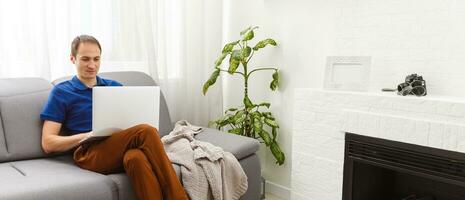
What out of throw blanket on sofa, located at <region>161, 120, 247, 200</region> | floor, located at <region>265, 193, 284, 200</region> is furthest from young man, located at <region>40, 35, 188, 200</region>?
floor, located at <region>265, 193, 284, 200</region>

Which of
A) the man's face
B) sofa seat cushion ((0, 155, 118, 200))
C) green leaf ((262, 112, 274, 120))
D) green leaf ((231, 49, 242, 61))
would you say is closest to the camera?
sofa seat cushion ((0, 155, 118, 200))

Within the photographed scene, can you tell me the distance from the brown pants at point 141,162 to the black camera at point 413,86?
1282 millimetres

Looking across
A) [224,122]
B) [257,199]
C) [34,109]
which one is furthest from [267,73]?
[34,109]

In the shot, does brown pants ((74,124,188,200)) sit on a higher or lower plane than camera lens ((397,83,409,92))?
lower

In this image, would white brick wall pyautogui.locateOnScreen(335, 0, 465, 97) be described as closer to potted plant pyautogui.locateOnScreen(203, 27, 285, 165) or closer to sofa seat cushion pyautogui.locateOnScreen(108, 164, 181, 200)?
potted plant pyautogui.locateOnScreen(203, 27, 285, 165)

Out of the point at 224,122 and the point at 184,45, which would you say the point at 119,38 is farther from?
the point at 224,122

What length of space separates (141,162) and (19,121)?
0.80 m

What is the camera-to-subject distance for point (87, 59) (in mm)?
2082

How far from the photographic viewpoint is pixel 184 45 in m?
3.12

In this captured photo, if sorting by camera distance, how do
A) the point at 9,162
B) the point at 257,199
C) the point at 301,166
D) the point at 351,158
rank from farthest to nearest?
the point at 301,166 → the point at 257,199 → the point at 351,158 → the point at 9,162

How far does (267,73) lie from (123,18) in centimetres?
A: 118

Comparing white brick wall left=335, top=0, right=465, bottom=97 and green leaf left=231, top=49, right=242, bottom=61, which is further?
green leaf left=231, top=49, right=242, bottom=61

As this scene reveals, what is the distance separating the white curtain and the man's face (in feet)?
1.54

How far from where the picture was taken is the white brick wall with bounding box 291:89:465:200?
191cm
